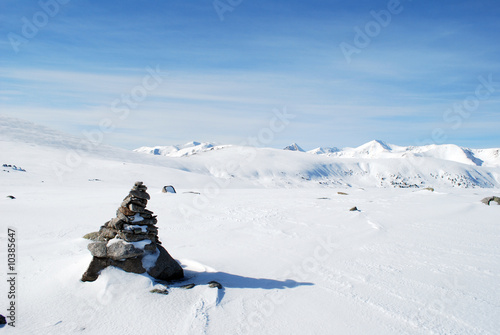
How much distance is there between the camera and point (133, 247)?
28.0 ft

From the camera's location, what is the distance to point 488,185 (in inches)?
5030

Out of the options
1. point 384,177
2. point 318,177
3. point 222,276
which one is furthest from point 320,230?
point 384,177

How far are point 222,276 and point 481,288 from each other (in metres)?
7.50

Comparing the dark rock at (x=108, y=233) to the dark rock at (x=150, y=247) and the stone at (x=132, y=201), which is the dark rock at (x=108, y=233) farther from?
the dark rock at (x=150, y=247)

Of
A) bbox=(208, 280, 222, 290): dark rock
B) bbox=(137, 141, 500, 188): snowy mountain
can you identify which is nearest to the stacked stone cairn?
bbox=(208, 280, 222, 290): dark rock

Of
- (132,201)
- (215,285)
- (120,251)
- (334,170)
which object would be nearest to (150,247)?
(120,251)

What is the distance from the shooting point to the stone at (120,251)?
8352 mm

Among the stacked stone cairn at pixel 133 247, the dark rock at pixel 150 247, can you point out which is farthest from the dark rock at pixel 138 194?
the dark rock at pixel 150 247

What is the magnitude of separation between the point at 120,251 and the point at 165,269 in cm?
140

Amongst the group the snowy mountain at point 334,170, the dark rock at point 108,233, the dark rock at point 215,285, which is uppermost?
the snowy mountain at point 334,170

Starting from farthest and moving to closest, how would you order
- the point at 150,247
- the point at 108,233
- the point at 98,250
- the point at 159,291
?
the point at 108,233 → the point at 150,247 → the point at 98,250 → the point at 159,291

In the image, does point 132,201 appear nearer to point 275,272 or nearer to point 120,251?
point 120,251

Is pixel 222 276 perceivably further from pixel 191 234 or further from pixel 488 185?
pixel 488 185

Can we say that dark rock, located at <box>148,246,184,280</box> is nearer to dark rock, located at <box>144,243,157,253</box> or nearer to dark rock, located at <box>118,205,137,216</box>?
dark rock, located at <box>144,243,157,253</box>
